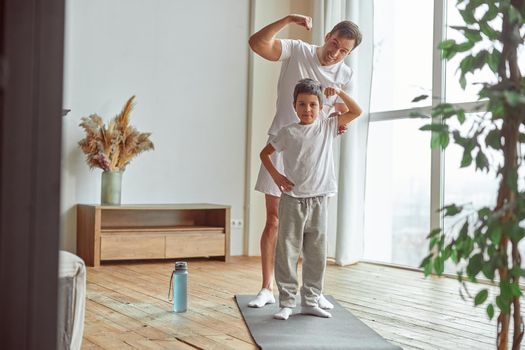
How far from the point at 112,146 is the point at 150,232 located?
2.26ft

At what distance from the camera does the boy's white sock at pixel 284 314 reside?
8.74 feet

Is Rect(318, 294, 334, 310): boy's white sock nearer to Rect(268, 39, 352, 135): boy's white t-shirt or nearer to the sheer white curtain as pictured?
Rect(268, 39, 352, 135): boy's white t-shirt

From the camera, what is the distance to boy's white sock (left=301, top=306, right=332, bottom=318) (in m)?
2.74

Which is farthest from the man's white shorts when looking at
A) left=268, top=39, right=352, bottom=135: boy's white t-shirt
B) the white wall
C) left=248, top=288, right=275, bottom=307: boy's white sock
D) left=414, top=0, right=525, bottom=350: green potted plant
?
the white wall

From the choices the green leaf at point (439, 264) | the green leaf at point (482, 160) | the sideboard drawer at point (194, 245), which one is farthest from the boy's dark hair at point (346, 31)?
the sideboard drawer at point (194, 245)

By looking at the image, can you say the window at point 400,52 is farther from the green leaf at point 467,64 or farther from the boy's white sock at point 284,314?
the green leaf at point 467,64

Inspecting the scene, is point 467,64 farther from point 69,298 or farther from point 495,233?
point 69,298

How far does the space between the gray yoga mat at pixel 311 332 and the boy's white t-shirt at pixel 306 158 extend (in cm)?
54

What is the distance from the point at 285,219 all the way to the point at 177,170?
2562 millimetres

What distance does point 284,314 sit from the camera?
105 inches

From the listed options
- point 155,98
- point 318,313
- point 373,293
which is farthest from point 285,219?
point 155,98

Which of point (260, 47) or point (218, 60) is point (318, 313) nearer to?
point (260, 47)

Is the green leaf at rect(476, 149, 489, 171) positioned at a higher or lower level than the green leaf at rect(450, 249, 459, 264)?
higher

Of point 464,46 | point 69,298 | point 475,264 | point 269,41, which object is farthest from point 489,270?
point 269,41
